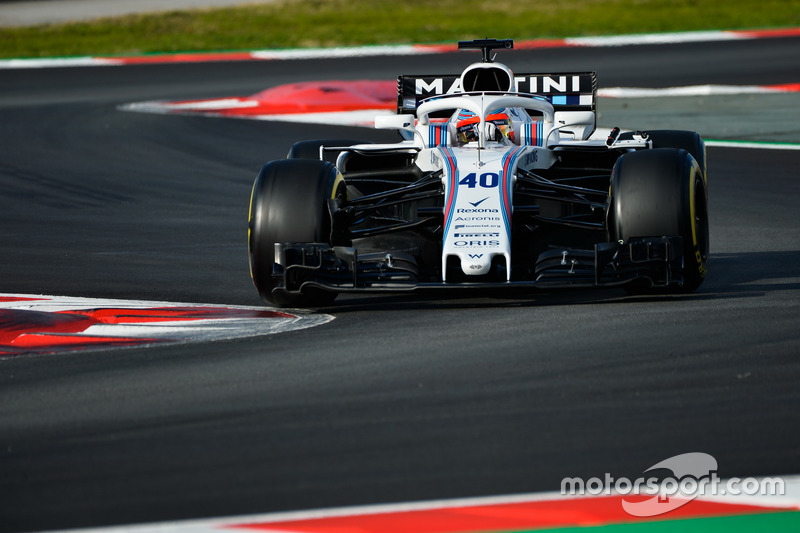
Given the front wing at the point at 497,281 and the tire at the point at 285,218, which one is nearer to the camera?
the front wing at the point at 497,281

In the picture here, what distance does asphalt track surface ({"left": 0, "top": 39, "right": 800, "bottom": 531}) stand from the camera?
15.7 feet

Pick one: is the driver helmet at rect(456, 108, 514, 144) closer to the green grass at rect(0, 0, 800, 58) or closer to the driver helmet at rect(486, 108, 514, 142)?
the driver helmet at rect(486, 108, 514, 142)

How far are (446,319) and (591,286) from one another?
831 mm

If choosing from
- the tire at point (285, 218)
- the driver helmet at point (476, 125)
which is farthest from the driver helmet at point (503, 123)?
the tire at point (285, 218)

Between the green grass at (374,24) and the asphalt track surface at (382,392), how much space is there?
646 inches

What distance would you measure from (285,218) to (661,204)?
221 cm

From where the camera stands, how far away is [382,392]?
19.4ft

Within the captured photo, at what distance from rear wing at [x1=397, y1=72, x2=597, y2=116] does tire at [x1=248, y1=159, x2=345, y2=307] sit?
2.27 meters

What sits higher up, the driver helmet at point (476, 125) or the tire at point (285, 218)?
the driver helmet at point (476, 125)

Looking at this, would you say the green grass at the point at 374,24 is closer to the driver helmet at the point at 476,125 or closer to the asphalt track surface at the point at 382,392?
the asphalt track surface at the point at 382,392

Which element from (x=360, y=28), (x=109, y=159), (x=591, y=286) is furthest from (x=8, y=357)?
(x=360, y=28)

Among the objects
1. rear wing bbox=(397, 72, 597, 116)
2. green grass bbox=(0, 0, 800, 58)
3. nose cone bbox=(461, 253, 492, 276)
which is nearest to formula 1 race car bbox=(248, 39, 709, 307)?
nose cone bbox=(461, 253, 492, 276)

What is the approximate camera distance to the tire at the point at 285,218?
8.05 m

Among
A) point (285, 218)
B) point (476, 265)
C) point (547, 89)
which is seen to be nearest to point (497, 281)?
point (476, 265)
